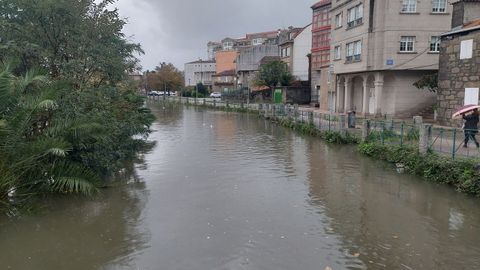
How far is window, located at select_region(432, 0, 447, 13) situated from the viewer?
3139 cm

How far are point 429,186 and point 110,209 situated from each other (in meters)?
9.17

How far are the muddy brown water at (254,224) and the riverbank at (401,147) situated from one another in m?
0.45

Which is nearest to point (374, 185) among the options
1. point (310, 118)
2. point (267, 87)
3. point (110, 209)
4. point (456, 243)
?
point (456, 243)

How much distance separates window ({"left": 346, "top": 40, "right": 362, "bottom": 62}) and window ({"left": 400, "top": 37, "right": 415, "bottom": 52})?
316 centimetres

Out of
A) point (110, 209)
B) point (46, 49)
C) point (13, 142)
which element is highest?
point (46, 49)

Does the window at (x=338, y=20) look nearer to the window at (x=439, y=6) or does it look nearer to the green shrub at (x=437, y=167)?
the window at (x=439, y=6)

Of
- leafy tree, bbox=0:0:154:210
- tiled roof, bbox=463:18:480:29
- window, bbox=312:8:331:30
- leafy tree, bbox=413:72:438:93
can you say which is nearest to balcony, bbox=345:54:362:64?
leafy tree, bbox=413:72:438:93

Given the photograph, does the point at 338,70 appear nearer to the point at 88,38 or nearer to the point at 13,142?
the point at 88,38

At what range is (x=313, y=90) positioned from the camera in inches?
2245

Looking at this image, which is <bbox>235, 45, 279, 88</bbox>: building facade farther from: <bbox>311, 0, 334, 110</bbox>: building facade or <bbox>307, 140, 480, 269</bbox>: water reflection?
<bbox>307, 140, 480, 269</bbox>: water reflection

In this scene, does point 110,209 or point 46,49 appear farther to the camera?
point 46,49

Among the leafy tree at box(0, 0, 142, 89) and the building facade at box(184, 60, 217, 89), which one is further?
the building facade at box(184, 60, 217, 89)

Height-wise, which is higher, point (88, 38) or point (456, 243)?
point (88, 38)

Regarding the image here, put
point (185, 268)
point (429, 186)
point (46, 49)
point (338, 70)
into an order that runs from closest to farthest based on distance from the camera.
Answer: point (185, 268) < point (429, 186) < point (46, 49) < point (338, 70)
